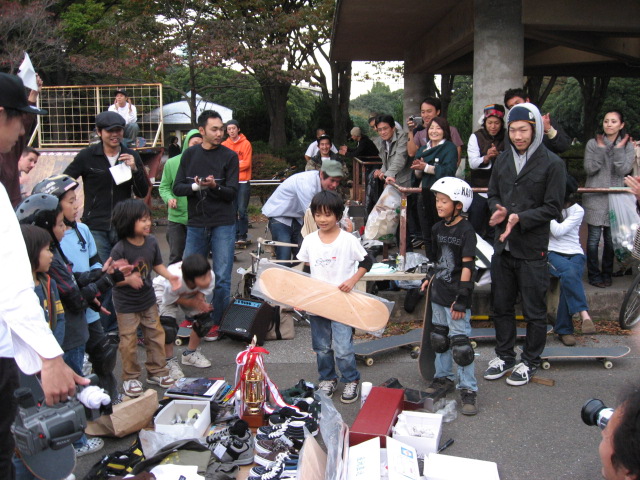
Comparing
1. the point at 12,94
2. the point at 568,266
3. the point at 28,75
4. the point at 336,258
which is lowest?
the point at 568,266

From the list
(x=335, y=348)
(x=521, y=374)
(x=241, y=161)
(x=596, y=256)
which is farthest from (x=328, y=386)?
(x=241, y=161)

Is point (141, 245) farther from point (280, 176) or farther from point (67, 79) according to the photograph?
point (67, 79)

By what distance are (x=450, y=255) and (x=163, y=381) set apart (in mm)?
2586

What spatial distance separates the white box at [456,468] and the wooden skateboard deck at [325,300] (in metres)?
1.38

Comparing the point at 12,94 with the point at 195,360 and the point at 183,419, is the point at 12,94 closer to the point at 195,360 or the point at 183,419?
the point at 183,419

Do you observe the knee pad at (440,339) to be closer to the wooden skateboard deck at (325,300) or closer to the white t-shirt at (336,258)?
the wooden skateboard deck at (325,300)

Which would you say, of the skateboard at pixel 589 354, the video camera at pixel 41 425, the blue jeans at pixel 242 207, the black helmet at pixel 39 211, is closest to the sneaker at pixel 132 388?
the black helmet at pixel 39 211

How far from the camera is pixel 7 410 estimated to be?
2.50m

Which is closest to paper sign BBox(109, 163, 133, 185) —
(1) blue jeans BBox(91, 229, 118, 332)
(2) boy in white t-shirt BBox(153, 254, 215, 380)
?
(1) blue jeans BBox(91, 229, 118, 332)

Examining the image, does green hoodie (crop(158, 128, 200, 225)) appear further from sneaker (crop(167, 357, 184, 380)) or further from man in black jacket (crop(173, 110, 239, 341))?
sneaker (crop(167, 357, 184, 380))

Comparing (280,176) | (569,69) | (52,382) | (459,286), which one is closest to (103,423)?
(52,382)

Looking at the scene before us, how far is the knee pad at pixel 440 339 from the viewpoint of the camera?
187 inches

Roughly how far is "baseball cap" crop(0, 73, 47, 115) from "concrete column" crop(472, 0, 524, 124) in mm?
6738

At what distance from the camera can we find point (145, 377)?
5.38m
